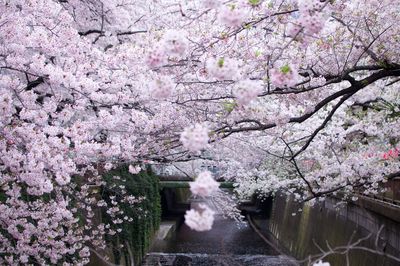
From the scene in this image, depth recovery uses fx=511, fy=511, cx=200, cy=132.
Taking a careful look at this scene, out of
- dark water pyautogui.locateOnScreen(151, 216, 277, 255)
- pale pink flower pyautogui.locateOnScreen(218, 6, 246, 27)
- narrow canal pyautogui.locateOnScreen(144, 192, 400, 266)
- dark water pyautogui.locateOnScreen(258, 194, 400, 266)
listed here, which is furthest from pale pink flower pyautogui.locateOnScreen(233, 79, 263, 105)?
dark water pyautogui.locateOnScreen(151, 216, 277, 255)

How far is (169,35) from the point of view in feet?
10.5

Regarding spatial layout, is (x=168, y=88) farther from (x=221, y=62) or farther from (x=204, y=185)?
(x=204, y=185)

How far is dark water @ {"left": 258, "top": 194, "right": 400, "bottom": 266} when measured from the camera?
33.7ft

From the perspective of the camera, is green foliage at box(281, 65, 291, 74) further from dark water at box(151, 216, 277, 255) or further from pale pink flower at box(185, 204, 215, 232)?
dark water at box(151, 216, 277, 255)

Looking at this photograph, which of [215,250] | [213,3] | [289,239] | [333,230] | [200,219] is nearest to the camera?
[200,219]

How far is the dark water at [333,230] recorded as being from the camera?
33.7ft

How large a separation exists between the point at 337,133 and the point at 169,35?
32.3 ft

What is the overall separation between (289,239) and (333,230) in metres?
6.60

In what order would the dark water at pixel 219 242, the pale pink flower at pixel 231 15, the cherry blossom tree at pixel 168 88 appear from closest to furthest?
the pale pink flower at pixel 231 15 → the cherry blossom tree at pixel 168 88 → the dark water at pixel 219 242

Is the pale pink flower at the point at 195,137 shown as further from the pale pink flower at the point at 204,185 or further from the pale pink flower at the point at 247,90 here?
the pale pink flower at the point at 247,90

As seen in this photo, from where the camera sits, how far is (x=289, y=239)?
2173 centimetres

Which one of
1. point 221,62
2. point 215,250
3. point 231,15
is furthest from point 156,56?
point 215,250

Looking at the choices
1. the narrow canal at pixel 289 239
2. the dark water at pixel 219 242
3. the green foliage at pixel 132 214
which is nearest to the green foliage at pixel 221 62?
the narrow canal at pixel 289 239

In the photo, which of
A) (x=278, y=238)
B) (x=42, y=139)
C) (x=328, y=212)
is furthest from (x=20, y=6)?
(x=278, y=238)
